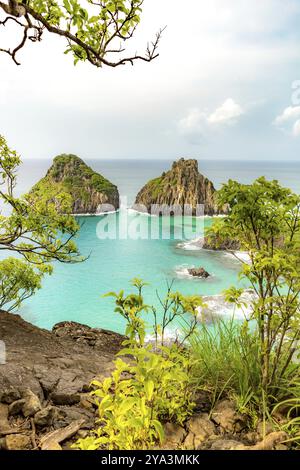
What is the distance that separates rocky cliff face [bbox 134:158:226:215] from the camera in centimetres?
7038

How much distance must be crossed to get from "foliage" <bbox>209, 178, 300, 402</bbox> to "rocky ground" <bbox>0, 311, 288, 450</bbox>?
496 mm

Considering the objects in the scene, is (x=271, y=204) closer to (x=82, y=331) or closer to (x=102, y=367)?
(x=102, y=367)

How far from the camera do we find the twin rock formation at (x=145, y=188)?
233 feet

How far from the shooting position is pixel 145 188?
78188mm

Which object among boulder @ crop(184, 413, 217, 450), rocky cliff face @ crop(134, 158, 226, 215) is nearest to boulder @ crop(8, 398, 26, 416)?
boulder @ crop(184, 413, 217, 450)

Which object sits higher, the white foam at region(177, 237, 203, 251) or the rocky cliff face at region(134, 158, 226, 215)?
the rocky cliff face at region(134, 158, 226, 215)

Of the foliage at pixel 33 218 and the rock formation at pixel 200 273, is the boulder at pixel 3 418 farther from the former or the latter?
the rock formation at pixel 200 273

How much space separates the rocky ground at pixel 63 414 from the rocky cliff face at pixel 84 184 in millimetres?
69631

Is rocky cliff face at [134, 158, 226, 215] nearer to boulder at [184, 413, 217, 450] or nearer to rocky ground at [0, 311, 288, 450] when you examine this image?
rocky ground at [0, 311, 288, 450]

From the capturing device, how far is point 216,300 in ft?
86.8

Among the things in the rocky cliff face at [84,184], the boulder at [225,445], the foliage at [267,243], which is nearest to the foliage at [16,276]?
the foliage at [267,243]

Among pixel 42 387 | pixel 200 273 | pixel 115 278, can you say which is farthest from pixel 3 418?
pixel 115 278

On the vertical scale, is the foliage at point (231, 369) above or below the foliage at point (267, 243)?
below
